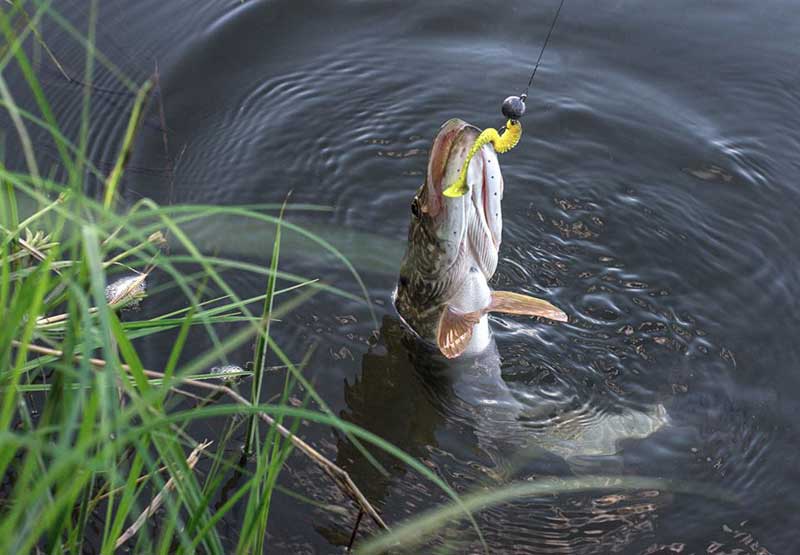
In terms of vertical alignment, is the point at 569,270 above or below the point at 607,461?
above

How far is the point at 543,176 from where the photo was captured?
4.86m

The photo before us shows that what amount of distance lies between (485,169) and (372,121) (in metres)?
2.14

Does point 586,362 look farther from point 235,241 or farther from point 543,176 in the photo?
point 235,241

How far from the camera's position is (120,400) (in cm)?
282

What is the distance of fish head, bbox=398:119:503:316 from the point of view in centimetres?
311

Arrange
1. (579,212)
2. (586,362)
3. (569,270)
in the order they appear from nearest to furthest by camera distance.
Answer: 1. (586,362)
2. (569,270)
3. (579,212)

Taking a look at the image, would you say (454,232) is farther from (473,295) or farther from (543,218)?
(543,218)

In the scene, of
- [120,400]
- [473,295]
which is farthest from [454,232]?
[120,400]

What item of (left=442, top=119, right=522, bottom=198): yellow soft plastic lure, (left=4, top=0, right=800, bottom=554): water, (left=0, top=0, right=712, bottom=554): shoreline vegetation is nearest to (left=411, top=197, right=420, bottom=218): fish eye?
(left=442, top=119, right=522, bottom=198): yellow soft plastic lure

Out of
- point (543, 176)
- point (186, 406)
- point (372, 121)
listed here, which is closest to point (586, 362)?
point (543, 176)

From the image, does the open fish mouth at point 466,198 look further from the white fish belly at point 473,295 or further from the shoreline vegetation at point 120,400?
the shoreline vegetation at point 120,400

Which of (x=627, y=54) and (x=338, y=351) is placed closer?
(x=338, y=351)

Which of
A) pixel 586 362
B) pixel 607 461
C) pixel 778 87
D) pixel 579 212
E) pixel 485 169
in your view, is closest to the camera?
pixel 485 169

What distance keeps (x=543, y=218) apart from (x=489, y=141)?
1.67 metres
